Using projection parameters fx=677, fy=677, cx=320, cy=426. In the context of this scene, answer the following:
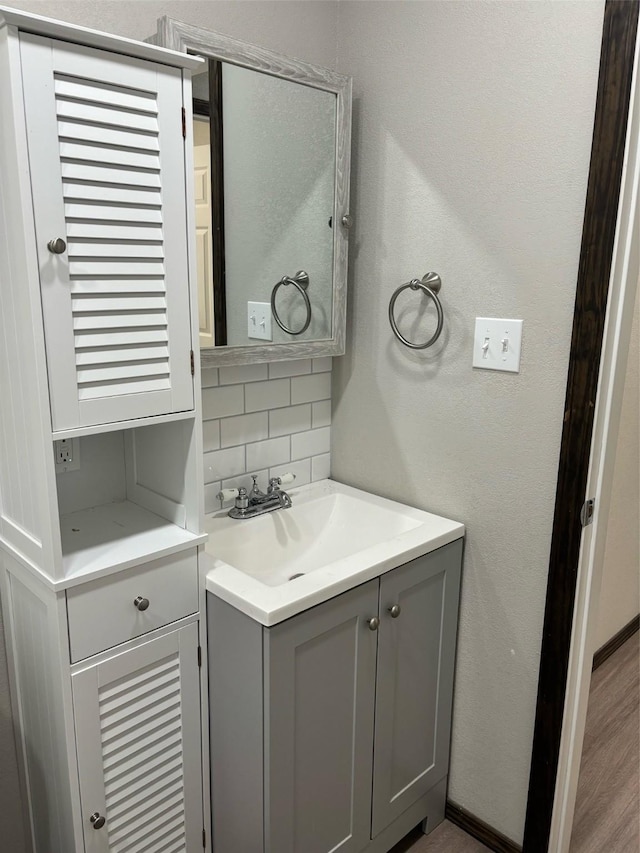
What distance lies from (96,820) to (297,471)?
976 millimetres

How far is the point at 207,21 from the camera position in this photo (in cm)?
153

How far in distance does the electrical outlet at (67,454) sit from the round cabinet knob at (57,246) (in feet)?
1.58

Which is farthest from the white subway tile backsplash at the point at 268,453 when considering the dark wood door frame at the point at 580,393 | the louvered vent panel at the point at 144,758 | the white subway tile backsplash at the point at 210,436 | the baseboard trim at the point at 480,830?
the baseboard trim at the point at 480,830

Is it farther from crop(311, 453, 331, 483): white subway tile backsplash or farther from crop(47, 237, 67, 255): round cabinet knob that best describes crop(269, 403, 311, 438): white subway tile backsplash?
crop(47, 237, 67, 255): round cabinet knob

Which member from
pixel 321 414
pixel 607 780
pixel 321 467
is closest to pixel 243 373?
pixel 321 414

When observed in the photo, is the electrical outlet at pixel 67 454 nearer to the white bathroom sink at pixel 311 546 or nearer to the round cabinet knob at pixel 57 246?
the white bathroom sink at pixel 311 546

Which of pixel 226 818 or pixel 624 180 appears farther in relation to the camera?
pixel 226 818

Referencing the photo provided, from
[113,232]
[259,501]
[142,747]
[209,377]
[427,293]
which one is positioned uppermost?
[113,232]

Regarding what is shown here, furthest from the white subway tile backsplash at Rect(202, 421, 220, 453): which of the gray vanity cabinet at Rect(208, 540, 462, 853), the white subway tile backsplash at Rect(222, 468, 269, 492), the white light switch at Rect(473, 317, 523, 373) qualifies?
the white light switch at Rect(473, 317, 523, 373)

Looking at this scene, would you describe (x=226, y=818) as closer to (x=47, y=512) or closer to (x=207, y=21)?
(x=47, y=512)

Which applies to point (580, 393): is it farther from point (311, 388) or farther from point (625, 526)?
point (625, 526)

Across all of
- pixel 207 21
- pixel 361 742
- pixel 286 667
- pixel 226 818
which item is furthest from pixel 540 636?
pixel 207 21

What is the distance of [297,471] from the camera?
1.96 m

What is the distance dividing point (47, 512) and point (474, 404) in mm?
987
